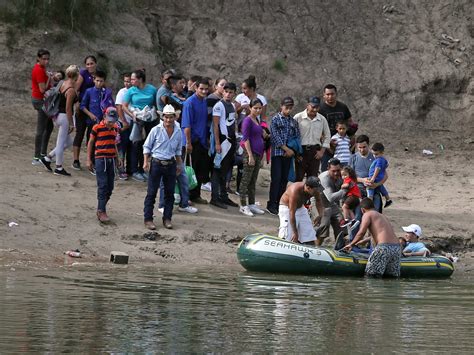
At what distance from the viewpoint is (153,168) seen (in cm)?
1767

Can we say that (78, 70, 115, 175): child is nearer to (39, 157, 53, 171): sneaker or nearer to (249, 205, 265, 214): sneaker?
(39, 157, 53, 171): sneaker

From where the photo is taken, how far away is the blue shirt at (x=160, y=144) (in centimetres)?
1762

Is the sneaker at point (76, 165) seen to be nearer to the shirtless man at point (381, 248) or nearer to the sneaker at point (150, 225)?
the sneaker at point (150, 225)

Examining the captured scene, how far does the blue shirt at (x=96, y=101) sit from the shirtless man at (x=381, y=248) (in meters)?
5.01

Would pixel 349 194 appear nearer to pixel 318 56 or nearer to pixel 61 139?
pixel 61 139

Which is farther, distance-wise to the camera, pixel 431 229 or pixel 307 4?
pixel 307 4

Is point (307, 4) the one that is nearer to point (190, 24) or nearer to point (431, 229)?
point (190, 24)

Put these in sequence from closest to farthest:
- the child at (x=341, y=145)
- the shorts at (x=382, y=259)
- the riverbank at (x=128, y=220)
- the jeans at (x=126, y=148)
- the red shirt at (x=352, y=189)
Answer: the shorts at (x=382, y=259), the riverbank at (x=128, y=220), the red shirt at (x=352, y=189), the child at (x=341, y=145), the jeans at (x=126, y=148)

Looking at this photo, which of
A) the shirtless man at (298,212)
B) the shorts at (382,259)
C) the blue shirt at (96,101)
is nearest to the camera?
the shorts at (382,259)

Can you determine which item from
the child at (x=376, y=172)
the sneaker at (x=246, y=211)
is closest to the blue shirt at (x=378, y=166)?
the child at (x=376, y=172)

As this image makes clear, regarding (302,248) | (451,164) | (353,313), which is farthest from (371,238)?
(451,164)

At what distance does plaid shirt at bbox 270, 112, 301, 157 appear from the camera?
19266 mm

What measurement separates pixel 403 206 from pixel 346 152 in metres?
1.95

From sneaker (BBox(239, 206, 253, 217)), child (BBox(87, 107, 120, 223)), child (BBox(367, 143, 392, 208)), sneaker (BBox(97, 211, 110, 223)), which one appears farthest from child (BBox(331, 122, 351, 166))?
sneaker (BBox(97, 211, 110, 223))
